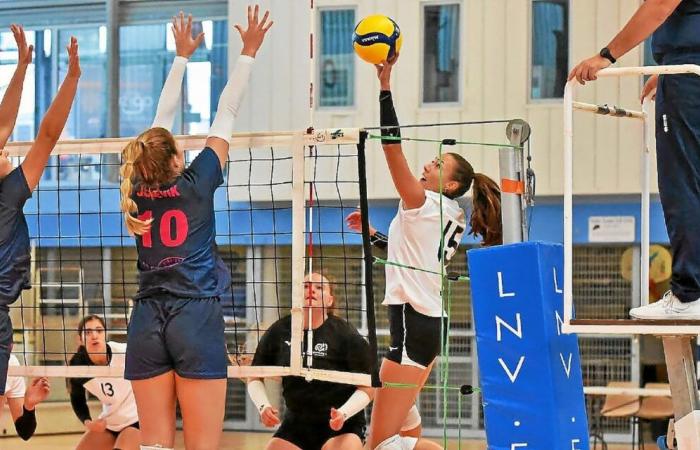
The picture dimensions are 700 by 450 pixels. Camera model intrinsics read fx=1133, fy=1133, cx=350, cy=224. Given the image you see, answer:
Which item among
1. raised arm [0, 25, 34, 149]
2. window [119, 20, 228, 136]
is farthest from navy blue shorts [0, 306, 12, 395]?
window [119, 20, 228, 136]

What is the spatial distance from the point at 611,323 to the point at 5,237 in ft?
8.72

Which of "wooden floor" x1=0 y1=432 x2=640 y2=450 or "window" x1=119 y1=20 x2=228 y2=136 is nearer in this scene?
"wooden floor" x1=0 y1=432 x2=640 y2=450

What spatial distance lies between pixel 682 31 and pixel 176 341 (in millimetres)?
2328

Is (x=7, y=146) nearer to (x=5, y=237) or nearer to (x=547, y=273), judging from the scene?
(x=5, y=237)

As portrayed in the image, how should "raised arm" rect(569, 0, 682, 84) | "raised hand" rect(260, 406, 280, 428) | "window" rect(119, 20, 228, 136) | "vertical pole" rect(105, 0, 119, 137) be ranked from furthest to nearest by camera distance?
"vertical pole" rect(105, 0, 119, 137), "window" rect(119, 20, 228, 136), "raised hand" rect(260, 406, 280, 428), "raised arm" rect(569, 0, 682, 84)

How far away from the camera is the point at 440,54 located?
13.7 metres

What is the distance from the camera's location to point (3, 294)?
5039 mm

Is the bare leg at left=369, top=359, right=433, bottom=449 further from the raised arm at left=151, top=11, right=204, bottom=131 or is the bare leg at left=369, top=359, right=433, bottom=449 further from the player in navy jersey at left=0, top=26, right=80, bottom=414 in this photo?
the player in navy jersey at left=0, top=26, right=80, bottom=414

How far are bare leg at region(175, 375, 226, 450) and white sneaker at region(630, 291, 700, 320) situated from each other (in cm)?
172

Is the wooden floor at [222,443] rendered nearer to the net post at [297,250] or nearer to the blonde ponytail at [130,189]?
the net post at [297,250]

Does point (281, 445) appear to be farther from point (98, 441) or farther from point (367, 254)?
point (98, 441)

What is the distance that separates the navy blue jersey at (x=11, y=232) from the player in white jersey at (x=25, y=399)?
3.78 feet

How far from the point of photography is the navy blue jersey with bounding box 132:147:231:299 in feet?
15.5

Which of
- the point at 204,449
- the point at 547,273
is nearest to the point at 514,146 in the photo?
the point at 547,273
